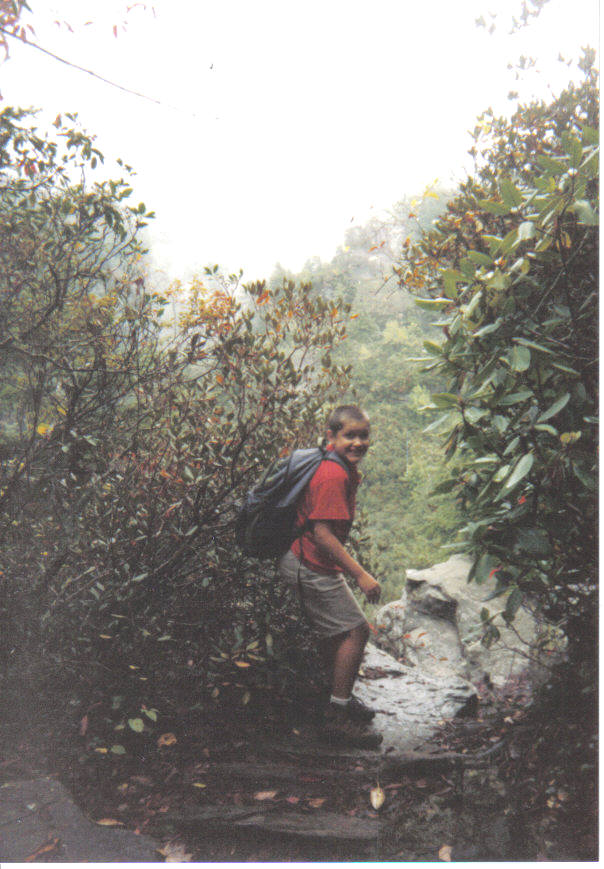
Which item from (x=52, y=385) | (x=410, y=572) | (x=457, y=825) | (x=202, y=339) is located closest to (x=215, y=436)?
(x=202, y=339)

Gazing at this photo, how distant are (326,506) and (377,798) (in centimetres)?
122

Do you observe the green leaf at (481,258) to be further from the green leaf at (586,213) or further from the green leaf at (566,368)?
the green leaf at (566,368)

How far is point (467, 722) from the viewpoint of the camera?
3.10 metres

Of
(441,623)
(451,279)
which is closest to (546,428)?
(451,279)

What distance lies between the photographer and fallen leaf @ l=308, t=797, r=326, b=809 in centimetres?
233

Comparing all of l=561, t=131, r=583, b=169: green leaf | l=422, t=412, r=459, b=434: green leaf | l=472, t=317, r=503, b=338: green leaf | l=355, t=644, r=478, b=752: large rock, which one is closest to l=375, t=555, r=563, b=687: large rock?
l=355, t=644, r=478, b=752: large rock

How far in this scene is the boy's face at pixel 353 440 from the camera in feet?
8.44

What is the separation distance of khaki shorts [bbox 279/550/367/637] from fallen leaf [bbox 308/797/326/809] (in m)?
0.67

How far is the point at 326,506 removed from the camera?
250 cm

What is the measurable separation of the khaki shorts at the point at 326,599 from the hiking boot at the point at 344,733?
17.0 inches

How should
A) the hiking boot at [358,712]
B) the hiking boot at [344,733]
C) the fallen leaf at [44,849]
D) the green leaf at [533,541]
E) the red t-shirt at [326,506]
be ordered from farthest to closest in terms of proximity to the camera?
the hiking boot at [358,712]
the hiking boot at [344,733]
the red t-shirt at [326,506]
the green leaf at [533,541]
the fallen leaf at [44,849]

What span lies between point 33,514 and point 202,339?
4.13 feet

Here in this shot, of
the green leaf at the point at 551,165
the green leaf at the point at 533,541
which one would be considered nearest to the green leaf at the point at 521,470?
the green leaf at the point at 533,541

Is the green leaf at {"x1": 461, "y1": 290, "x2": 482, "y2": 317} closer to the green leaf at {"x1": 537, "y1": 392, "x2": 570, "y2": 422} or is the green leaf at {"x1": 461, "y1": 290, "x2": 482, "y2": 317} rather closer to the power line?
the green leaf at {"x1": 537, "y1": 392, "x2": 570, "y2": 422}
